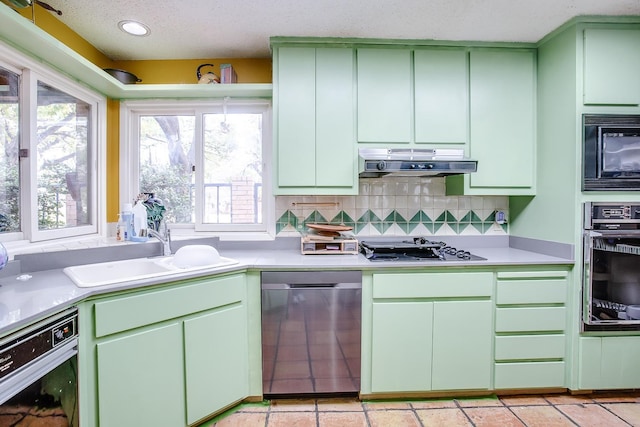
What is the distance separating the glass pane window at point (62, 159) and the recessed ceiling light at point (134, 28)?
1.89 ft

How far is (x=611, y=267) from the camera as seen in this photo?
1869 millimetres

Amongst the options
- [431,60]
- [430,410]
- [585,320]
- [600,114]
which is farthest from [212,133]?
[585,320]

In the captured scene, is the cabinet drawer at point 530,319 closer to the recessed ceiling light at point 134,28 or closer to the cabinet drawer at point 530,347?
the cabinet drawer at point 530,347

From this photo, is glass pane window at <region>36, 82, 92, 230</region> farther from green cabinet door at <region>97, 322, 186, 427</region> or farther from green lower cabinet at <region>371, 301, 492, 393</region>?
green lower cabinet at <region>371, 301, 492, 393</region>

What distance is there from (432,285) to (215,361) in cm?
131

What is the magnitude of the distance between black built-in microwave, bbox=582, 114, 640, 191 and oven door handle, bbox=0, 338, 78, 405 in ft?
8.89

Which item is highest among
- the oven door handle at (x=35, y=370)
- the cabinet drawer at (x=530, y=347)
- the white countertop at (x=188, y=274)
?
the white countertop at (x=188, y=274)

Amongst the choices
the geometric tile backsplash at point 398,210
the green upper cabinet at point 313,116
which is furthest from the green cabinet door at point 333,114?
the geometric tile backsplash at point 398,210

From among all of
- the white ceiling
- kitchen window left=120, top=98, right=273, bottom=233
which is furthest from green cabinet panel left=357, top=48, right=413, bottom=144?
kitchen window left=120, top=98, right=273, bottom=233

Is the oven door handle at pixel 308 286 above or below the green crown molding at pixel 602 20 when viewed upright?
below

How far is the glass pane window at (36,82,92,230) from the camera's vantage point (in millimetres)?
1843

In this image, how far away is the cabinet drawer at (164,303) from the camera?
4.30 feet

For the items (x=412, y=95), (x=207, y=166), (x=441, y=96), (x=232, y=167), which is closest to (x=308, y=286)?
(x=232, y=167)

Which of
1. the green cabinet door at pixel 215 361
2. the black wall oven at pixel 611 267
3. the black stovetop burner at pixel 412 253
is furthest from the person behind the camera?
the black stovetop burner at pixel 412 253
